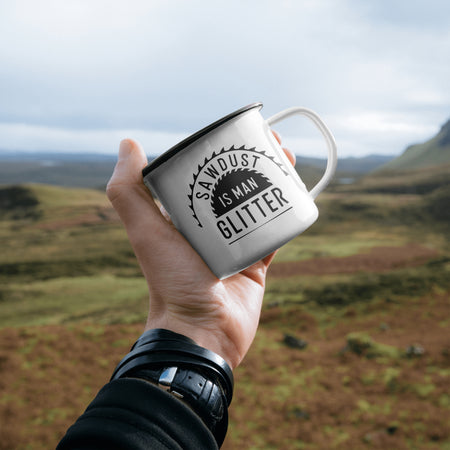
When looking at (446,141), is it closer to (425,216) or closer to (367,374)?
(425,216)

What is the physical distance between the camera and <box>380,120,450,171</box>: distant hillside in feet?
344

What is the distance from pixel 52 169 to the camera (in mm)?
177750

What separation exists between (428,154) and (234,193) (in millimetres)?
126884

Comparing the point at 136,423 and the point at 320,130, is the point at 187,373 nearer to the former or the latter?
the point at 136,423

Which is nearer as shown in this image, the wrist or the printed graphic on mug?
the printed graphic on mug

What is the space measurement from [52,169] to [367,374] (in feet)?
632

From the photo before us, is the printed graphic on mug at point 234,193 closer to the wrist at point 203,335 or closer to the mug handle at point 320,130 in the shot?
the mug handle at point 320,130

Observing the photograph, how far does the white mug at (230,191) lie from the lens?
5.21 ft

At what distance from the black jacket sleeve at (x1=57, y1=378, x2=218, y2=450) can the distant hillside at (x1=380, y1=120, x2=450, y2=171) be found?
111291 millimetres

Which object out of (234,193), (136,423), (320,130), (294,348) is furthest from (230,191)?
(294,348)

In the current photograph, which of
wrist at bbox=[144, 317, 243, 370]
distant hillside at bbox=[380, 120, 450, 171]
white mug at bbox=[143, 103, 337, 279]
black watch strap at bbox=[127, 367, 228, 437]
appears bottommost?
distant hillside at bbox=[380, 120, 450, 171]

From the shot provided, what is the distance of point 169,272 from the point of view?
178 centimetres

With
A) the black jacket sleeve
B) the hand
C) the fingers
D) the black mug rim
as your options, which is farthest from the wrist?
the black mug rim

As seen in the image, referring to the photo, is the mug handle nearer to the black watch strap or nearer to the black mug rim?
A: the black mug rim
